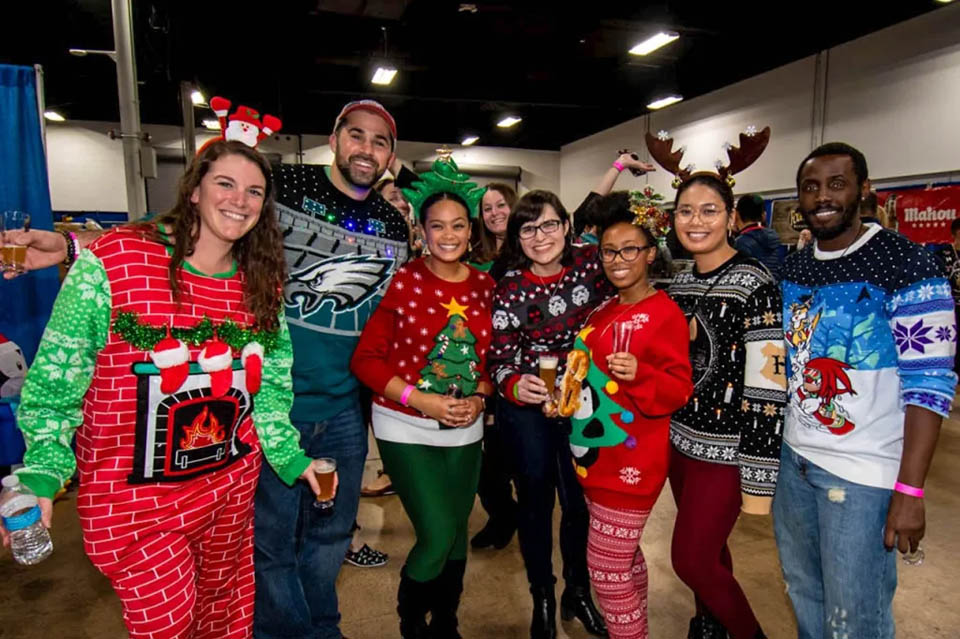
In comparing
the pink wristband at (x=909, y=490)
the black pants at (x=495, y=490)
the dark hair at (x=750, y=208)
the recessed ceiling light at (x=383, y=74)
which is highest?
the recessed ceiling light at (x=383, y=74)

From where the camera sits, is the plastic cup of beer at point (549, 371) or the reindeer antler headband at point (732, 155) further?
the reindeer antler headband at point (732, 155)

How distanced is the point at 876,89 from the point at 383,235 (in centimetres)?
899

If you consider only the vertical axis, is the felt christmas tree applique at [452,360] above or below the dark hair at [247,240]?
below

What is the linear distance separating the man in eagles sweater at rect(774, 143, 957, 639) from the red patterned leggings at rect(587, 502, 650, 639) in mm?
546

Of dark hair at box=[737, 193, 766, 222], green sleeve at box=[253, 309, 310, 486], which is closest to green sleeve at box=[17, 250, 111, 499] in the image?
green sleeve at box=[253, 309, 310, 486]

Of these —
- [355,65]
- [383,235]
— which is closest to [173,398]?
[383,235]

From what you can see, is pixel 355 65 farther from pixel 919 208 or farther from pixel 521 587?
pixel 521 587

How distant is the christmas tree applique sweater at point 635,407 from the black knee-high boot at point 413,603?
71cm

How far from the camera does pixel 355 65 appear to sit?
1003cm

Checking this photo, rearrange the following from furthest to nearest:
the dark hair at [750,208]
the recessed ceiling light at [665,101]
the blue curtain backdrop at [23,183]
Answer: the recessed ceiling light at [665,101]
the dark hair at [750,208]
the blue curtain backdrop at [23,183]

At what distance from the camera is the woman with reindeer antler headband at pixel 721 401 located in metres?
1.81

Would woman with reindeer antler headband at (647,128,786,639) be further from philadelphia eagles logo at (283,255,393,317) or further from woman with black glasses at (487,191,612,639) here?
philadelphia eagles logo at (283,255,393,317)

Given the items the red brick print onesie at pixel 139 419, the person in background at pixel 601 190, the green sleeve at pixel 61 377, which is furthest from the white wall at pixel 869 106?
the green sleeve at pixel 61 377

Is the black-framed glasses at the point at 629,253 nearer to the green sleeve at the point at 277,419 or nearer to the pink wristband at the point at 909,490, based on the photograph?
the pink wristband at the point at 909,490
